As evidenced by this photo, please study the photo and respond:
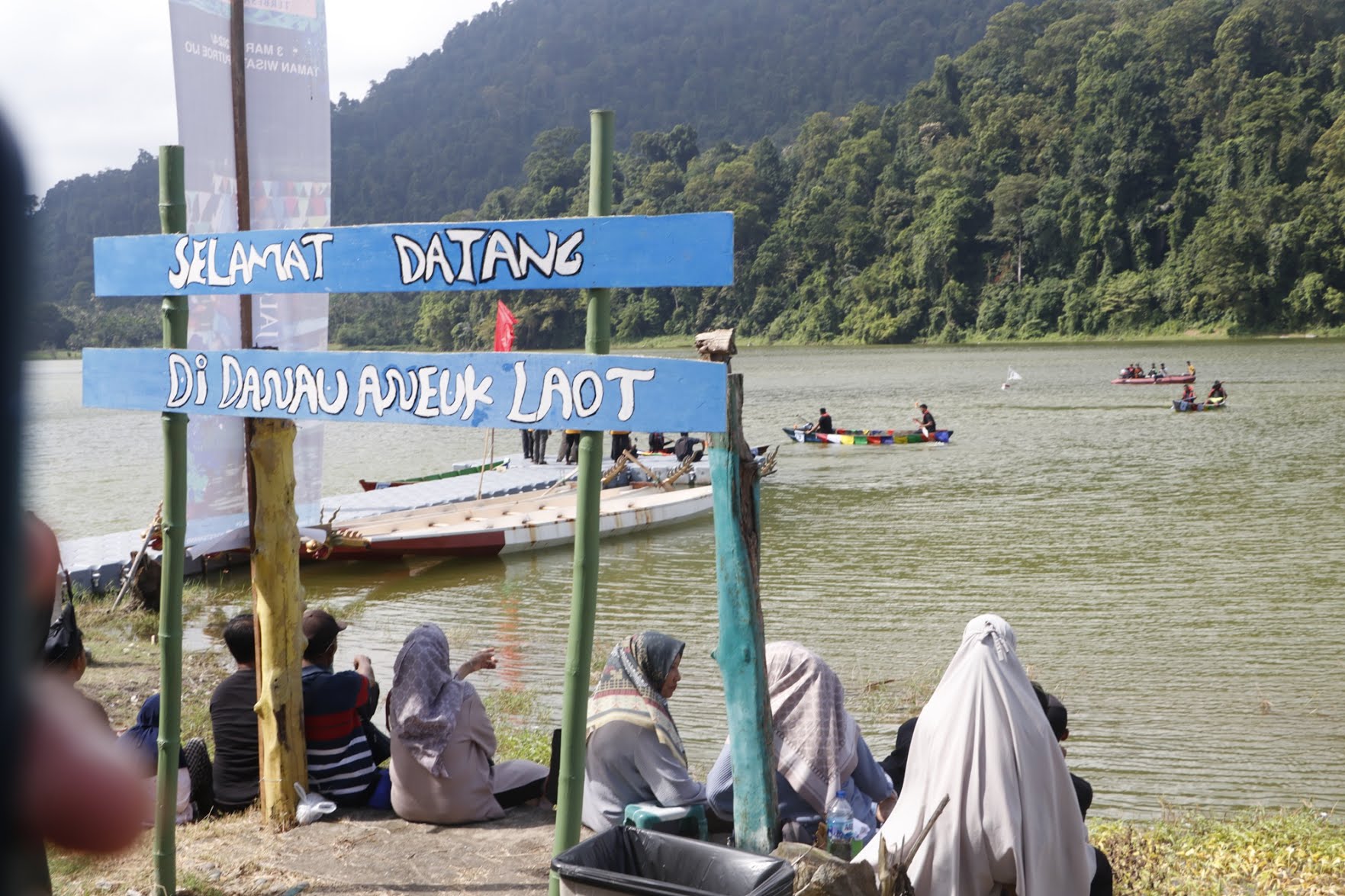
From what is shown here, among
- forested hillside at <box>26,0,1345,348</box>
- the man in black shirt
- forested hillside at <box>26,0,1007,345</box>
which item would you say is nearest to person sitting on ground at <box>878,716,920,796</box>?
the man in black shirt

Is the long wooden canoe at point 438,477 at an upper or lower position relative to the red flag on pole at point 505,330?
lower

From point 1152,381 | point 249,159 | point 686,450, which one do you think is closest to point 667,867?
point 249,159

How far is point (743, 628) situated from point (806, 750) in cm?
71

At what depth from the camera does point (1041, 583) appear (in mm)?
12617

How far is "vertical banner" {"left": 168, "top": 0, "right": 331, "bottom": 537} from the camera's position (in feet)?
16.1

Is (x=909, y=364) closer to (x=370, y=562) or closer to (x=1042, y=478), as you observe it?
(x=1042, y=478)

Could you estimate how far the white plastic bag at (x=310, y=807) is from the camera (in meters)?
4.58

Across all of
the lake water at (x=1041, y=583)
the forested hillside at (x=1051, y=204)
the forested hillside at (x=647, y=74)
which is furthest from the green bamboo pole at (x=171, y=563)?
the forested hillside at (x=647, y=74)

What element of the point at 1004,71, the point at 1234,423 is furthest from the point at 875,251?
the point at 1234,423

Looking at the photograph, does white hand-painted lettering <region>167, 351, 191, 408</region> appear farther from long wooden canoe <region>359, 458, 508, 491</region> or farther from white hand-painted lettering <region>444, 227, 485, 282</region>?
long wooden canoe <region>359, 458, 508, 491</region>

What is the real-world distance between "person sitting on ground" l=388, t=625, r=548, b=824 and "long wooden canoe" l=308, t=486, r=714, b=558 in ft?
24.3

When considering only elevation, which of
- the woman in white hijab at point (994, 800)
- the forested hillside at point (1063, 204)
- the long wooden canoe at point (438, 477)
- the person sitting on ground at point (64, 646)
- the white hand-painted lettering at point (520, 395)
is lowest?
the long wooden canoe at point (438, 477)

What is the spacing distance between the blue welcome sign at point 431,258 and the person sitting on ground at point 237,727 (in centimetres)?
140

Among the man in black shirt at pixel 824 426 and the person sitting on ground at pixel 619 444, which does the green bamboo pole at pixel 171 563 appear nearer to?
the person sitting on ground at pixel 619 444
